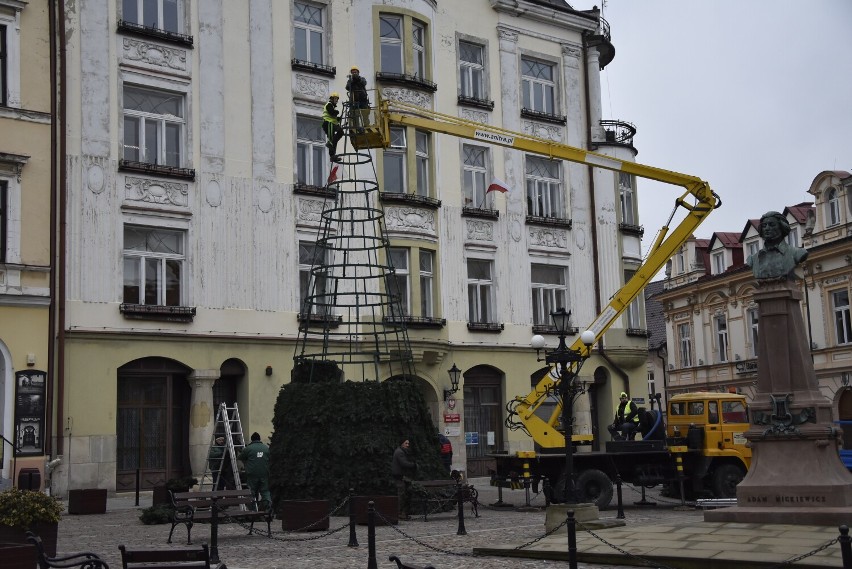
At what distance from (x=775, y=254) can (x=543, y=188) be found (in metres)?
19.9

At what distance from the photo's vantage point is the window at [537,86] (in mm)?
37531

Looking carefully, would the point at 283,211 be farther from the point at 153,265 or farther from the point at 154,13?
the point at 154,13

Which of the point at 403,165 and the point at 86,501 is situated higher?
the point at 403,165

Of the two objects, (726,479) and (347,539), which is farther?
(726,479)

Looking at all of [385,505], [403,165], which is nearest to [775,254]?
[385,505]

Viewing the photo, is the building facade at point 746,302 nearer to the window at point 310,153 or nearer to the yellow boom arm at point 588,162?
the yellow boom arm at point 588,162

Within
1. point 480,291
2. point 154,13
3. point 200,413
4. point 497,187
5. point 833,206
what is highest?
point 154,13

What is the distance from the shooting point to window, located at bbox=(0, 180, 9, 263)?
26156 mm

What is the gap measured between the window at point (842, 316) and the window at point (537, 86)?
1585 centimetres

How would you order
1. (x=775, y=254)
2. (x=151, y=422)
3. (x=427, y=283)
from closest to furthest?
(x=775, y=254), (x=151, y=422), (x=427, y=283)

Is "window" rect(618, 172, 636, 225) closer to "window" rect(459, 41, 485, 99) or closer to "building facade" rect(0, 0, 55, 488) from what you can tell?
"window" rect(459, 41, 485, 99)

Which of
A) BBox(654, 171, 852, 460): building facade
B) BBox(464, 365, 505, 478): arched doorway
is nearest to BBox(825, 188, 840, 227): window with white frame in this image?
BBox(654, 171, 852, 460): building facade

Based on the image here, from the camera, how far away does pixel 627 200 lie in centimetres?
3959

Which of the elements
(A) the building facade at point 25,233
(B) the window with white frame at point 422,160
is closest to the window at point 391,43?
(B) the window with white frame at point 422,160
